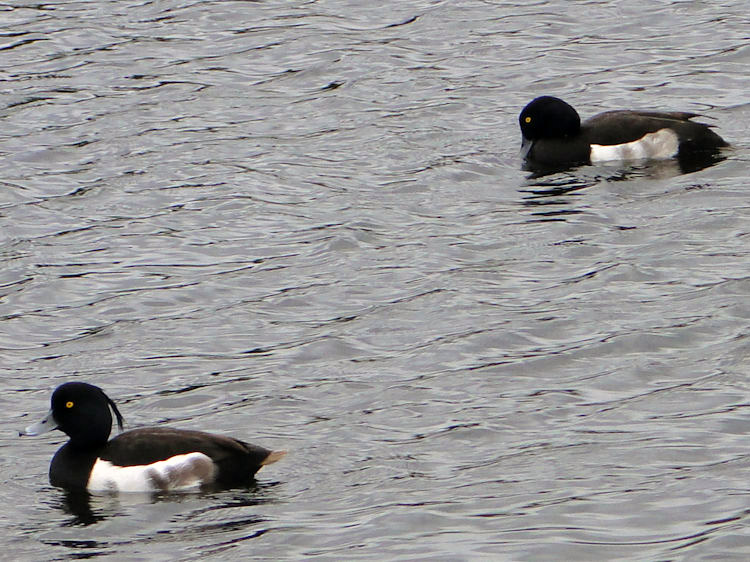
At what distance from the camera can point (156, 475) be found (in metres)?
10.0

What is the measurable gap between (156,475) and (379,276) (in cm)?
357

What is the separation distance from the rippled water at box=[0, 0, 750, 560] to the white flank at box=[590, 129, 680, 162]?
330 millimetres

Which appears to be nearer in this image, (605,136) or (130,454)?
(130,454)

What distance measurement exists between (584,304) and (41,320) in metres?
3.88

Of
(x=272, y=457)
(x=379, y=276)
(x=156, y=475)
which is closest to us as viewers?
(x=272, y=457)

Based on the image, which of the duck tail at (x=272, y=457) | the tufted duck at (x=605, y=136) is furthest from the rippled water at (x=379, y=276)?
the tufted duck at (x=605, y=136)

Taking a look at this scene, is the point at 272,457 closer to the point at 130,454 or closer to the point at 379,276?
the point at 130,454

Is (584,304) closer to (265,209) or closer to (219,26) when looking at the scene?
(265,209)

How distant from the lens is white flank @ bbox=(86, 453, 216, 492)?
9.88m

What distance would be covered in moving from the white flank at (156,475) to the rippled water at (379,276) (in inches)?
6.2

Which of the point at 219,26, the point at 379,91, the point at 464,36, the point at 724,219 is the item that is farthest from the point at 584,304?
the point at 219,26

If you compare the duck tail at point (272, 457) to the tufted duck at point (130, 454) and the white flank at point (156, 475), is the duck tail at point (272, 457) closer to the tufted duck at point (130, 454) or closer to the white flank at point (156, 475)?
the tufted duck at point (130, 454)

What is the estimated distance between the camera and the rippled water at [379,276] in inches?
370

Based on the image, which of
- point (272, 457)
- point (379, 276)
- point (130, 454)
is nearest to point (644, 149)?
point (379, 276)
